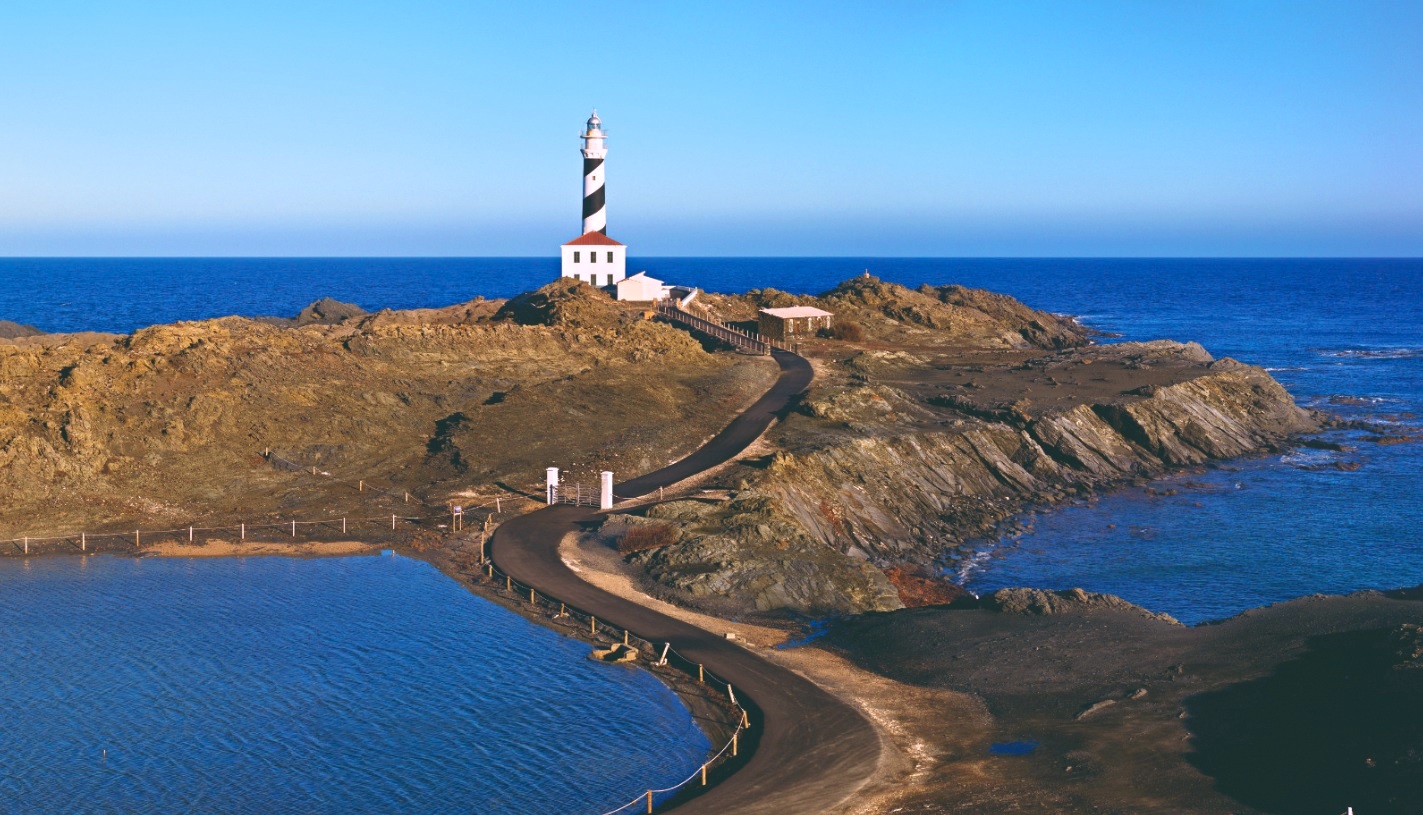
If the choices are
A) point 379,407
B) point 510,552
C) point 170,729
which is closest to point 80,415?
point 379,407

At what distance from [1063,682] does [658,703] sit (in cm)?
1054

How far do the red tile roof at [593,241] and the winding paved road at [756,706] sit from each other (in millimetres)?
52632

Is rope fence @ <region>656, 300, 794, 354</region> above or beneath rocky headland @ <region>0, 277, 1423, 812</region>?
above

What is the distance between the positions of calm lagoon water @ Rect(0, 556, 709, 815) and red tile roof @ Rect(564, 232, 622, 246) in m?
60.3

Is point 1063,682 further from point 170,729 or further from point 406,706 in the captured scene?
point 170,729

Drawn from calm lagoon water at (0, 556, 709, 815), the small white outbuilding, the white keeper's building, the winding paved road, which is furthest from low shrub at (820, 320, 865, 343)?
calm lagoon water at (0, 556, 709, 815)

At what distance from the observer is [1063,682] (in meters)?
31.6

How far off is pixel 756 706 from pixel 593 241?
73.1 m

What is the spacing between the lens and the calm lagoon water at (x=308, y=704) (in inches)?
1017

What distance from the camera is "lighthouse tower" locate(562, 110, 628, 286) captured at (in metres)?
98.8

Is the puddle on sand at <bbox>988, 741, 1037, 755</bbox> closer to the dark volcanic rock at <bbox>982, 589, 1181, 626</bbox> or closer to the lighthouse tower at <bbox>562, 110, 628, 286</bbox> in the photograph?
the dark volcanic rock at <bbox>982, 589, 1181, 626</bbox>

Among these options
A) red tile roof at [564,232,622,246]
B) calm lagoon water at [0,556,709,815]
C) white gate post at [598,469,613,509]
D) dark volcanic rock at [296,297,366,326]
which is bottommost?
calm lagoon water at [0,556,709,815]

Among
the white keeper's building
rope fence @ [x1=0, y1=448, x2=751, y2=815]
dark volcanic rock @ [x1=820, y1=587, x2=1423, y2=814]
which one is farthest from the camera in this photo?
the white keeper's building

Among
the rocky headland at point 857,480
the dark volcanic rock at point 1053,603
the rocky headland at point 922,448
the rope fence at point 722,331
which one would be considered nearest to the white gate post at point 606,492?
the rocky headland at point 857,480
